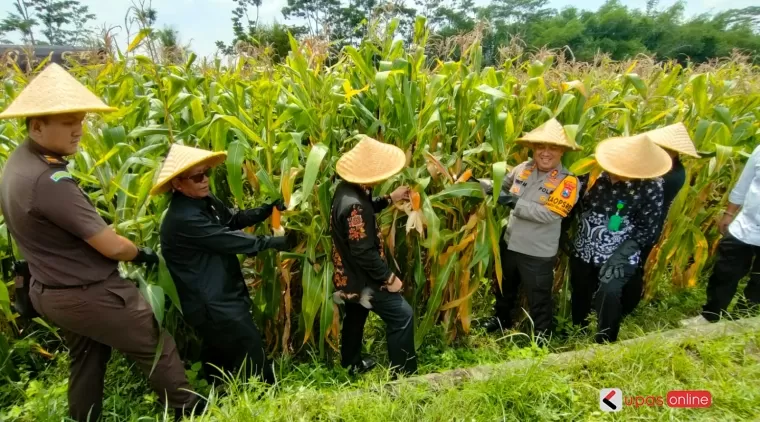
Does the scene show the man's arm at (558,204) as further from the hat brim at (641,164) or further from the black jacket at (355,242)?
the black jacket at (355,242)

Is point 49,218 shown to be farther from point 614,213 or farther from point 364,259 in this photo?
point 614,213

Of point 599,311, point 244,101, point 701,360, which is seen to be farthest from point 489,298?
point 244,101

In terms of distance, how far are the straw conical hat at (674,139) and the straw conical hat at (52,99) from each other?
2.86m

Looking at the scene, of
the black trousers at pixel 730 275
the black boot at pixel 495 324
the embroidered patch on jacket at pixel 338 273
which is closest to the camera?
the embroidered patch on jacket at pixel 338 273

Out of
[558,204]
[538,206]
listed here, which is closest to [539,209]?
[538,206]

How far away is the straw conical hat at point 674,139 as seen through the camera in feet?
8.44

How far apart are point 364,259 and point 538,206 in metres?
1.09

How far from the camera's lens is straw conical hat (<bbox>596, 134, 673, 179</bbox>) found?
→ 7.93ft

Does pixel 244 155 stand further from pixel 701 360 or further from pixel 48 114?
pixel 701 360

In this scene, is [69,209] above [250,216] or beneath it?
above

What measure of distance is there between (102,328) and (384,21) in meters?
2.25

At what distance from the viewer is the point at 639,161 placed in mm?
2434

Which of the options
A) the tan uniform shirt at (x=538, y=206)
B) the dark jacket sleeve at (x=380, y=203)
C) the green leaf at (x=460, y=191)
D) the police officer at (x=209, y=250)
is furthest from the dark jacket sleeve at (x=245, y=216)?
the tan uniform shirt at (x=538, y=206)

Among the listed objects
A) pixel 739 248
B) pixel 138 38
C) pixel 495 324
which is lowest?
pixel 495 324
